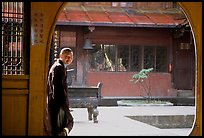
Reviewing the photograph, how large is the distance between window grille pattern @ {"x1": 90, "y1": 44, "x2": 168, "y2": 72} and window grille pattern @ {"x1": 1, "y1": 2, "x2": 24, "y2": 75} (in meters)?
10.2

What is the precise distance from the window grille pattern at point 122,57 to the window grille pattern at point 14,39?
10.2 metres

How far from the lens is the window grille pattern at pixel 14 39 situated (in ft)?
18.3

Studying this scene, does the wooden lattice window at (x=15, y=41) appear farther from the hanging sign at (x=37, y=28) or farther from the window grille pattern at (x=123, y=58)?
the window grille pattern at (x=123, y=58)

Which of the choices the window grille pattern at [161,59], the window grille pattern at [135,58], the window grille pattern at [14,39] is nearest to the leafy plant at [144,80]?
the window grille pattern at [135,58]

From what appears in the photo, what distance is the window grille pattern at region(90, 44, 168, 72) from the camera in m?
16.0

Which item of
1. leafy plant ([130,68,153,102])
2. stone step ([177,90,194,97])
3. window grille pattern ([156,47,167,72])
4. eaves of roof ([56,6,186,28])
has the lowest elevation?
stone step ([177,90,194,97])

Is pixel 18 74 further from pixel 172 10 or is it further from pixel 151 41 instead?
pixel 172 10

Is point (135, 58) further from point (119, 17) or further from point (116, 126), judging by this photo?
point (116, 126)

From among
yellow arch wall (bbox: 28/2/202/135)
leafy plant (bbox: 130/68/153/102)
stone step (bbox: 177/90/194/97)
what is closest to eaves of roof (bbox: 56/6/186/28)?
leafy plant (bbox: 130/68/153/102)

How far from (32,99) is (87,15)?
34.6ft

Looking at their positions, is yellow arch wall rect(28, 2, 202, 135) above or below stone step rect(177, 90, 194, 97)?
above

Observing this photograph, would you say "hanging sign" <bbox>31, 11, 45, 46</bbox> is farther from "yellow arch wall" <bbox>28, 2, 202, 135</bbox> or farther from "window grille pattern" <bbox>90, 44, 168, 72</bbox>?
"window grille pattern" <bbox>90, 44, 168, 72</bbox>

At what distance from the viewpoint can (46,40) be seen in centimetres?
550

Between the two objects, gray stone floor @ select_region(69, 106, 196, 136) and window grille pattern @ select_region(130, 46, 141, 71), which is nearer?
gray stone floor @ select_region(69, 106, 196, 136)
